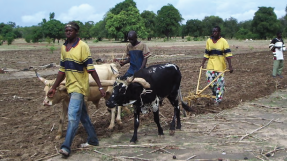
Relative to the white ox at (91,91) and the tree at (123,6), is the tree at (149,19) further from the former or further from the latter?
the white ox at (91,91)

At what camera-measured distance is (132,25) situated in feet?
221

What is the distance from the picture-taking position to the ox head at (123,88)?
18.0 feet

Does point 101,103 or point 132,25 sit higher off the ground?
point 132,25

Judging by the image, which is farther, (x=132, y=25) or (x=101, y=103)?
(x=132, y=25)

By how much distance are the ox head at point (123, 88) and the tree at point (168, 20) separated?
76.1 metres

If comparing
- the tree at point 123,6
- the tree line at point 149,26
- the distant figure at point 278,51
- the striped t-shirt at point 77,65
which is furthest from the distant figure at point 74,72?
the tree at point 123,6

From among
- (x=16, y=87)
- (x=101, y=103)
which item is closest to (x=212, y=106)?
(x=101, y=103)

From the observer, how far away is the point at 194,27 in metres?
86.6

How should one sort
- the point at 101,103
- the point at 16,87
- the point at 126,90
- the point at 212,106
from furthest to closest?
the point at 16,87 → the point at 101,103 → the point at 212,106 → the point at 126,90

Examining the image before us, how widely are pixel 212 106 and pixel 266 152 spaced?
3278mm

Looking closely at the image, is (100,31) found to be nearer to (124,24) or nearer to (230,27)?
(124,24)

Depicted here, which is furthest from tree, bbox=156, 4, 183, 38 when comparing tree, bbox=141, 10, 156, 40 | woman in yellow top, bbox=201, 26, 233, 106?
woman in yellow top, bbox=201, 26, 233, 106

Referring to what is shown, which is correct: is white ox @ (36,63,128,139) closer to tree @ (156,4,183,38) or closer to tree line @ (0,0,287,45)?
tree line @ (0,0,287,45)

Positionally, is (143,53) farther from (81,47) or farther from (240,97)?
(240,97)
